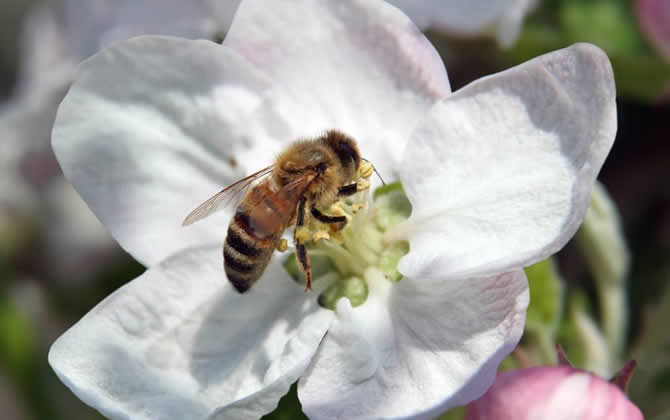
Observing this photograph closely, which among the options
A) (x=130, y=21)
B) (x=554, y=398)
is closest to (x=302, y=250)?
(x=554, y=398)

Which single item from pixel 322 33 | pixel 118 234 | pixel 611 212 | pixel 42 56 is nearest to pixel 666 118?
pixel 611 212

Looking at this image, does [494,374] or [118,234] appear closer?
[494,374]

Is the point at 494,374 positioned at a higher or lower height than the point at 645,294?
higher

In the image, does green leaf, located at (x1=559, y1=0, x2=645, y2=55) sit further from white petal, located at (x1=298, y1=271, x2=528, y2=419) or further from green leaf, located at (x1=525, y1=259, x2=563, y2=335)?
white petal, located at (x1=298, y1=271, x2=528, y2=419)

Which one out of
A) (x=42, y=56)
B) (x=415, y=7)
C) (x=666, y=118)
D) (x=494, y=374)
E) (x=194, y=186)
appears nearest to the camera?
(x=494, y=374)

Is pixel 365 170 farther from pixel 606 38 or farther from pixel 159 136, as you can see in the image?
pixel 606 38

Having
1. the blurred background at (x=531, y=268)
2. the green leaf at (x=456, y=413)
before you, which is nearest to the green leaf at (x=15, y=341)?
the blurred background at (x=531, y=268)

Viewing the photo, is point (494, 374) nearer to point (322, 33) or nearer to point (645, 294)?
point (322, 33)
